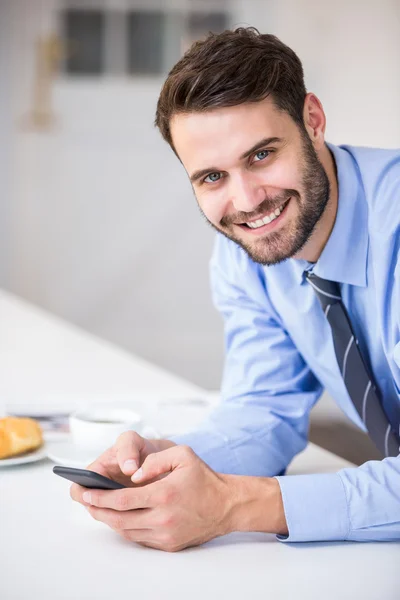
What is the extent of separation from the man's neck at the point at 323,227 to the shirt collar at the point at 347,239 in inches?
0.7

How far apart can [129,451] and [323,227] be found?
0.51 metres

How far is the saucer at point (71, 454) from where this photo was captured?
3.79ft

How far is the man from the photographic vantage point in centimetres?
112

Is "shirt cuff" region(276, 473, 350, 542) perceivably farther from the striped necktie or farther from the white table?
the striped necktie

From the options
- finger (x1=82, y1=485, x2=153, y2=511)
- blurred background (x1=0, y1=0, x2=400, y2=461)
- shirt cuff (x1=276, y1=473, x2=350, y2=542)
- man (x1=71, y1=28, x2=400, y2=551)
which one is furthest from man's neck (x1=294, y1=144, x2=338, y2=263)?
blurred background (x1=0, y1=0, x2=400, y2=461)

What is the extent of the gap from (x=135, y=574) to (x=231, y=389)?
1.97 ft

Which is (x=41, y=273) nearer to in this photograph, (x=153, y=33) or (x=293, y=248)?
(x=153, y=33)

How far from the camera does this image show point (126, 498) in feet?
3.02

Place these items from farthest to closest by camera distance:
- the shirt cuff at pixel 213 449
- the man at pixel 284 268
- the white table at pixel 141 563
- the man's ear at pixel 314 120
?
1. the man's ear at pixel 314 120
2. the shirt cuff at pixel 213 449
3. the man at pixel 284 268
4. the white table at pixel 141 563

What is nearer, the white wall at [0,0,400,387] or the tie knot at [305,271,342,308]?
the tie knot at [305,271,342,308]

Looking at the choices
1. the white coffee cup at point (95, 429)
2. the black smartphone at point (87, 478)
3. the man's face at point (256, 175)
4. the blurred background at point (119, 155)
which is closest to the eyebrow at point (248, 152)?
the man's face at point (256, 175)

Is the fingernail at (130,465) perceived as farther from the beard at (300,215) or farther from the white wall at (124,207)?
the white wall at (124,207)

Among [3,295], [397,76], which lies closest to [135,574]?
[3,295]

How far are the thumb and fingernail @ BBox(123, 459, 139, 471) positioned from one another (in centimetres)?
3
